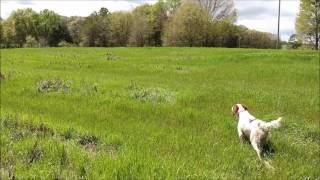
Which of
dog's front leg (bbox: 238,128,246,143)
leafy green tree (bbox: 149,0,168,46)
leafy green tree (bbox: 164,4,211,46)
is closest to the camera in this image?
dog's front leg (bbox: 238,128,246,143)

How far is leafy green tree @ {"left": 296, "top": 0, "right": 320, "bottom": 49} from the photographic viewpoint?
53.3 metres

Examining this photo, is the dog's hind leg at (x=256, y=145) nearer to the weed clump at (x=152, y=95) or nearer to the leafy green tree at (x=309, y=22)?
the weed clump at (x=152, y=95)

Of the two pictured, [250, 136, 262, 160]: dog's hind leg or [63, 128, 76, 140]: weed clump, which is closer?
[250, 136, 262, 160]: dog's hind leg

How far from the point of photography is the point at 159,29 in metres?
67.7

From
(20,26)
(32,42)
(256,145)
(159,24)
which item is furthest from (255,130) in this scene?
(20,26)

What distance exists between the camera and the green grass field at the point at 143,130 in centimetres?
860

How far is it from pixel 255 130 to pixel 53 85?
10.8 meters

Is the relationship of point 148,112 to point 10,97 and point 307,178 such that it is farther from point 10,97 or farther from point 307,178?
point 307,178

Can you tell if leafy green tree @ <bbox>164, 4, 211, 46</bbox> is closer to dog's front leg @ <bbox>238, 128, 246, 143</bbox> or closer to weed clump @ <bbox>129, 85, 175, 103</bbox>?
weed clump @ <bbox>129, 85, 175, 103</bbox>

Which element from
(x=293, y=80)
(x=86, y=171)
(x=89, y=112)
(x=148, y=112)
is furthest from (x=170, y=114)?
(x=293, y=80)

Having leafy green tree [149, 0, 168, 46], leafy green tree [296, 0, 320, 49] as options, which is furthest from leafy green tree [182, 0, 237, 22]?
leafy green tree [296, 0, 320, 49]

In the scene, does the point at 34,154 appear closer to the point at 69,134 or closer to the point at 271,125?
the point at 69,134

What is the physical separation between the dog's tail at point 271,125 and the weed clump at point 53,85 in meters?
9.60

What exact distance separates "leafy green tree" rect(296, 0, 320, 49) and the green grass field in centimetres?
2882
